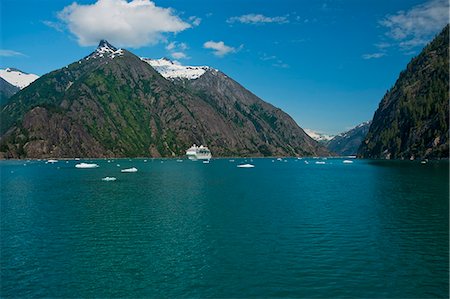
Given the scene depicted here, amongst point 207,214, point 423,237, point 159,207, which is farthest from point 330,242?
point 159,207

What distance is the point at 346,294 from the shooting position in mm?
32656

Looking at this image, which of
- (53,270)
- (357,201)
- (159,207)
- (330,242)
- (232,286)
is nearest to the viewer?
(232,286)

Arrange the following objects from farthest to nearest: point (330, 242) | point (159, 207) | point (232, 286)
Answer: point (159, 207)
point (330, 242)
point (232, 286)

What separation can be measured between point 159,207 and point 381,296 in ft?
175

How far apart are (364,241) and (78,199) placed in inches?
2626

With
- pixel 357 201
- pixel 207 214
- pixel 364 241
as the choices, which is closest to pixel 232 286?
pixel 364 241

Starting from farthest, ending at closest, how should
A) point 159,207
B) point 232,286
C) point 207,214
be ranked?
1. point 159,207
2. point 207,214
3. point 232,286

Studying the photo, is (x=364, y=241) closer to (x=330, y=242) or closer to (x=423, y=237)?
(x=330, y=242)

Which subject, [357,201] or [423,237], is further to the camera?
[357,201]

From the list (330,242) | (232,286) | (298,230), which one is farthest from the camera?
(298,230)

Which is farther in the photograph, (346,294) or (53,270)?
(53,270)

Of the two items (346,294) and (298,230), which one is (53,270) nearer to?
(346,294)

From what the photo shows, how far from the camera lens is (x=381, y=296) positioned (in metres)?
32.2

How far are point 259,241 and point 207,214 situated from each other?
21.4 m
